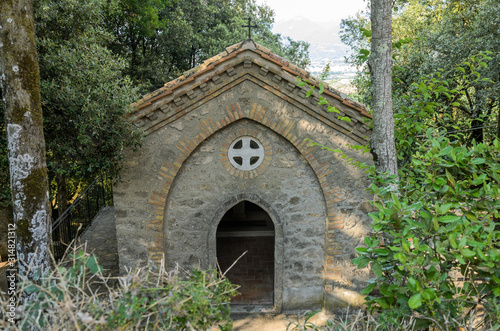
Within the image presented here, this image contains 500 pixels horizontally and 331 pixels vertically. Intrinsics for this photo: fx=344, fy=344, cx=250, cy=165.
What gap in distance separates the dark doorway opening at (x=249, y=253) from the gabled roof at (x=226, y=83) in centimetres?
317

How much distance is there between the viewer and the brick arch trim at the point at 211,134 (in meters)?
6.21

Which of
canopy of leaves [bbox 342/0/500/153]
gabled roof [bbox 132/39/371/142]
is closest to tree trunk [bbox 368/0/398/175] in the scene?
gabled roof [bbox 132/39/371/142]

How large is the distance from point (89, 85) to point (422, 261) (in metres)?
5.09

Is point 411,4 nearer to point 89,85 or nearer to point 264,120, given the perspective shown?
point 264,120

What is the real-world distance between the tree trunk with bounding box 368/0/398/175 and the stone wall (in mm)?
A: 1719

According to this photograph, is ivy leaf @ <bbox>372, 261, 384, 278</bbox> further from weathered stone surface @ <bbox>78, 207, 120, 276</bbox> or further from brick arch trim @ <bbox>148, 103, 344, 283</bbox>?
weathered stone surface @ <bbox>78, 207, 120, 276</bbox>

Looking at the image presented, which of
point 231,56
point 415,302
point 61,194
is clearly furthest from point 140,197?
point 61,194

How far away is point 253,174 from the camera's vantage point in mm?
6492

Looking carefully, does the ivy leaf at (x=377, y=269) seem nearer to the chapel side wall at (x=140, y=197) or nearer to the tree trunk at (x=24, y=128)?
the tree trunk at (x=24, y=128)

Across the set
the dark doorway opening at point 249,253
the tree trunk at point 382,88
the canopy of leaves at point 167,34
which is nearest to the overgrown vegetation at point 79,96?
the dark doorway opening at point 249,253

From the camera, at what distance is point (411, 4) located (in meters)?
16.6

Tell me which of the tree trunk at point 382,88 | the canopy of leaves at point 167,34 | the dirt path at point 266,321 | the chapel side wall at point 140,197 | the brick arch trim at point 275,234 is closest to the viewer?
the tree trunk at point 382,88

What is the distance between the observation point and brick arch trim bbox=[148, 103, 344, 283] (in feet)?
20.4

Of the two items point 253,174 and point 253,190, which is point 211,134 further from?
point 253,190
